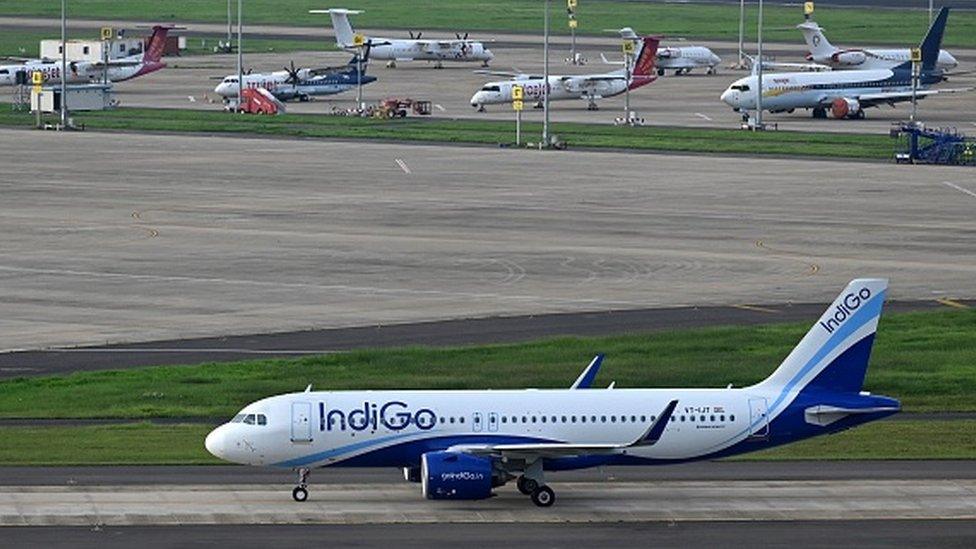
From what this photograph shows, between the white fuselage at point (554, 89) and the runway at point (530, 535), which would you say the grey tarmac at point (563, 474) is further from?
the white fuselage at point (554, 89)

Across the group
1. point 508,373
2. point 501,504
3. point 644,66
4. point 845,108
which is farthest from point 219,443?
point 644,66

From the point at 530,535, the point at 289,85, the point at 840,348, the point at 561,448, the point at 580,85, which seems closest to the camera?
the point at 530,535

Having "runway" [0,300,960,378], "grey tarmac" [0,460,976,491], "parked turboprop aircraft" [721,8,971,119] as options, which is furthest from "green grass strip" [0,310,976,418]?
"parked turboprop aircraft" [721,8,971,119]

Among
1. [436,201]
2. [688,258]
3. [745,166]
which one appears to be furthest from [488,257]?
[745,166]

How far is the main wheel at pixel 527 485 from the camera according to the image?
177ft

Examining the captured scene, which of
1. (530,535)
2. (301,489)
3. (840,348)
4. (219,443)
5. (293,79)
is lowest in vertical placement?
(293,79)

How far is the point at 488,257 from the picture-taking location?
10212 centimetres

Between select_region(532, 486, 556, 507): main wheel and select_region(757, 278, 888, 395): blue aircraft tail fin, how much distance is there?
668 cm

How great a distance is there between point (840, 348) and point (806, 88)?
12781cm

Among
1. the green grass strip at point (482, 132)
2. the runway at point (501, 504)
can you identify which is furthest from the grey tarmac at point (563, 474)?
the green grass strip at point (482, 132)

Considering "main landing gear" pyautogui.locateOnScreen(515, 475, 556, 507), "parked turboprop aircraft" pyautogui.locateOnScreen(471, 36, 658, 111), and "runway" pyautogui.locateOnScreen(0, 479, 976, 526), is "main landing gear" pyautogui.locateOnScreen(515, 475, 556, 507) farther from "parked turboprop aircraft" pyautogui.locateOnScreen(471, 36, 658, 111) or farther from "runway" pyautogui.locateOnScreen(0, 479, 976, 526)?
"parked turboprop aircraft" pyautogui.locateOnScreen(471, 36, 658, 111)

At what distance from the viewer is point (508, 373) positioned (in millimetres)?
74000

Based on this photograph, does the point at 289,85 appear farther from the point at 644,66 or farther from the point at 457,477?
the point at 457,477

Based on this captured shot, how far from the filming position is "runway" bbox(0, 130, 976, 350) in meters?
88.7
